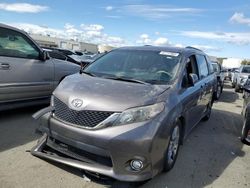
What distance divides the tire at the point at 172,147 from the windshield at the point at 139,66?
0.70 meters

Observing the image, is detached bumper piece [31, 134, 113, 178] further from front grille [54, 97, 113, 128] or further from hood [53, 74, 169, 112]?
hood [53, 74, 169, 112]

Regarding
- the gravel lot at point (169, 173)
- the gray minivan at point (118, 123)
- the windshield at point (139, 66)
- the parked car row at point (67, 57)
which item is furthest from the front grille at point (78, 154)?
the parked car row at point (67, 57)

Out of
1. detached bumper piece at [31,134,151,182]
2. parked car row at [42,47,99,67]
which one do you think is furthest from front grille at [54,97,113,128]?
parked car row at [42,47,99,67]

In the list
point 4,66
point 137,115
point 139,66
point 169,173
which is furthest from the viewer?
point 4,66

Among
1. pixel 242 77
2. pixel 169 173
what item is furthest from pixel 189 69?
pixel 242 77

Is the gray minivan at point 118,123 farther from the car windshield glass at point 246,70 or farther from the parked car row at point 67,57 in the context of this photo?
the car windshield glass at point 246,70

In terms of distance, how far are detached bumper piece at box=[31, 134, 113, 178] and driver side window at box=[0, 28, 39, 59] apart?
101 inches

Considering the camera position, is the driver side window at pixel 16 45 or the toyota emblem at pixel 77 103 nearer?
the toyota emblem at pixel 77 103

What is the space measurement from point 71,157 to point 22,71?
308cm

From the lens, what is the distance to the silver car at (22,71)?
18.9 ft

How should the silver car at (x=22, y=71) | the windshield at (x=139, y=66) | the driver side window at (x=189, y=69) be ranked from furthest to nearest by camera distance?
the silver car at (x=22, y=71), the driver side window at (x=189, y=69), the windshield at (x=139, y=66)

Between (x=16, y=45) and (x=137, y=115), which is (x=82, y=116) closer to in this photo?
(x=137, y=115)

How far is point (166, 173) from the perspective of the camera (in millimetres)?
4105

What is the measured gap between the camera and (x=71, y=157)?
3598 millimetres
